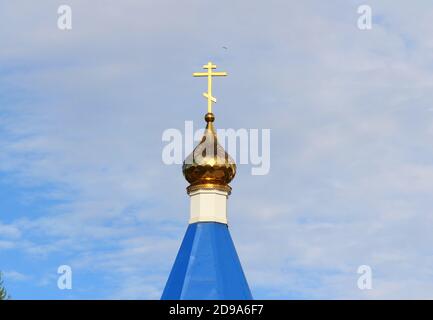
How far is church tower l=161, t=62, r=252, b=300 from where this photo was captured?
15.0 meters

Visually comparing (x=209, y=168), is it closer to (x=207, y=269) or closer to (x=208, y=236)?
(x=208, y=236)

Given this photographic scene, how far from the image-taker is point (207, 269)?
596 inches

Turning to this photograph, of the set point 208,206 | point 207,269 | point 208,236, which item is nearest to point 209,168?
point 208,206

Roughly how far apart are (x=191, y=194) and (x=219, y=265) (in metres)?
1.64

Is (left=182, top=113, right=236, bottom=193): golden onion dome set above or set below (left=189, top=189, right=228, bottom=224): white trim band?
above

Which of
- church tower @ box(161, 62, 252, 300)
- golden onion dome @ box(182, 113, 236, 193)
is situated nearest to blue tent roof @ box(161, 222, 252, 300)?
church tower @ box(161, 62, 252, 300)

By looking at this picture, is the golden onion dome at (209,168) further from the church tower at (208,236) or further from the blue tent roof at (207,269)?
the blue tent roof at (207,269)

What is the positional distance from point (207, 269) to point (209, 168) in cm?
188

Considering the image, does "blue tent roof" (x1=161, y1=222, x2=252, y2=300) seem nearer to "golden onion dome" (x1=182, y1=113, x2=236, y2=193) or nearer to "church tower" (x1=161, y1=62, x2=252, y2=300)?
"church tower" (x1=161, y1=62, x2=252, y2=300)

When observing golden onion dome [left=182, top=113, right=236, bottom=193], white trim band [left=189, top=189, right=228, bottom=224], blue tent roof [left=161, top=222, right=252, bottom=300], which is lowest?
blue tent roof [left=161, top=222, right=252, bottom=300]

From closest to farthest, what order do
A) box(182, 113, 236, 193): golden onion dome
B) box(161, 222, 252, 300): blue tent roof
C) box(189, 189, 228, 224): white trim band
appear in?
box(161, 222, 252, 300): blue tent roof < box(189, 189, 228, 224): white trim band < box(182, 113, 236, 193): golden onion dome

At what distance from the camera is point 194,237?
51.6ft
